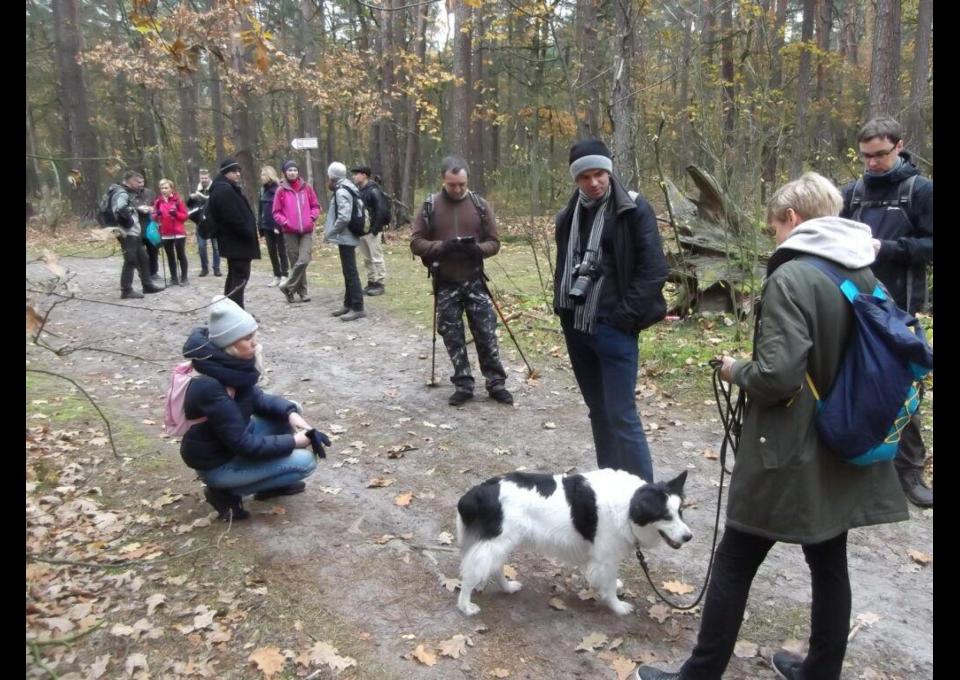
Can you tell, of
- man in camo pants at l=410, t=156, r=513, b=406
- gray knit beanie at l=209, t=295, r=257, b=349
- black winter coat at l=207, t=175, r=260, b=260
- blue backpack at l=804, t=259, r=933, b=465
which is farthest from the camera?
black winter coat at l=207, t=175, r=260, b=260

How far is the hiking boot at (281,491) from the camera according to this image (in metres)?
4.76

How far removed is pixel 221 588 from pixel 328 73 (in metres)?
18.8

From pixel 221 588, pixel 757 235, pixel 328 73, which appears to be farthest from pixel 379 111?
pixel 221 588

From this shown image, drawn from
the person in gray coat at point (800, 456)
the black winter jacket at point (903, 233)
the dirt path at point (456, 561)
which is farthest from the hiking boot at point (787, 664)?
the black winter jacket at point (903, 233)

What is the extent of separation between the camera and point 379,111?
18922 millimetres

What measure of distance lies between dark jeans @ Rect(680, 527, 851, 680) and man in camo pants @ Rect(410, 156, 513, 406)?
4154 mm

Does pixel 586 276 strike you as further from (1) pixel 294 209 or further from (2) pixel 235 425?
(1) pixel 294 209

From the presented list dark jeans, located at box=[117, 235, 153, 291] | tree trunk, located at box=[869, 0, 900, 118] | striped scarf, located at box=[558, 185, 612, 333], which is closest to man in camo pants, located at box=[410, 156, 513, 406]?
striped scarf, located at box=[558, 185, 612, 333]

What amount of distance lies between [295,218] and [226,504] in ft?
24.3

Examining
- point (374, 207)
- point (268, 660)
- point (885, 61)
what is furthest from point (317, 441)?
point (885, 61)

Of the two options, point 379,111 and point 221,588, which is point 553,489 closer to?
point 221,588

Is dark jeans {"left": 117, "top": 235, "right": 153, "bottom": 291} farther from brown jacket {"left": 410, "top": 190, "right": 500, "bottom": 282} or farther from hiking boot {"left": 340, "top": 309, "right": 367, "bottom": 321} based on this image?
brown jacket {"left": 410, "top": 190, "right": 500, "bottom": 282}

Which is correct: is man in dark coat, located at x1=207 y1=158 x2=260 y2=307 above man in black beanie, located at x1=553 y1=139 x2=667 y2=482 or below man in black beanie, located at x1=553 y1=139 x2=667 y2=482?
above

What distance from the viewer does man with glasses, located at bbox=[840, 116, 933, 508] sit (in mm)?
4277
